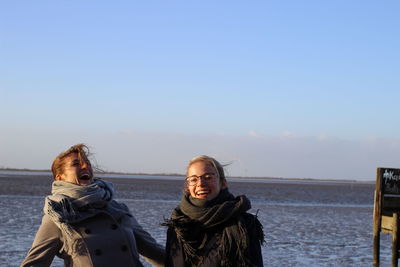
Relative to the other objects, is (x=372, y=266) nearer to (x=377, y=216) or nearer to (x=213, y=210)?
(x=377, y=216)

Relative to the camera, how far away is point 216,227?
414 cm

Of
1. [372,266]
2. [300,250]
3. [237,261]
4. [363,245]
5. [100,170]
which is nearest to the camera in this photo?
[237,261]

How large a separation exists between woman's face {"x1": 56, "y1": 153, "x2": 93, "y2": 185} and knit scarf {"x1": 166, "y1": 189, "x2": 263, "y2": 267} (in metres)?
0.64

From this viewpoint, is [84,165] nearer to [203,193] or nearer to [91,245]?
[91,245]

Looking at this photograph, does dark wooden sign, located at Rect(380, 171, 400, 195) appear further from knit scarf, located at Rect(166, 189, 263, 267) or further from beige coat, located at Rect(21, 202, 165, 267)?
beige coat, located at Rect(21, 202, 165, 267)

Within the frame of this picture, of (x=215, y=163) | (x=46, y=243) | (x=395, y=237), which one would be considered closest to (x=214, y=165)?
(x=215, y=163)

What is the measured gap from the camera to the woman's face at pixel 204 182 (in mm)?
4188

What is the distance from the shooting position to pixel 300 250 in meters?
15.6

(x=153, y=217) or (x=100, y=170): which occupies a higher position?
(x=100, y=170)

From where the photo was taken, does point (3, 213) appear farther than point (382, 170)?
Yes

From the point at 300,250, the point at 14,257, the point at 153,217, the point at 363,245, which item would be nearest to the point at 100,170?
the point at 14,257

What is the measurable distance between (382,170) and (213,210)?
11191mm

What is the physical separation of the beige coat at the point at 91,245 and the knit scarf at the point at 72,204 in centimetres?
4

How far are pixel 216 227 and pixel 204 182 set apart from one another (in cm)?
30
